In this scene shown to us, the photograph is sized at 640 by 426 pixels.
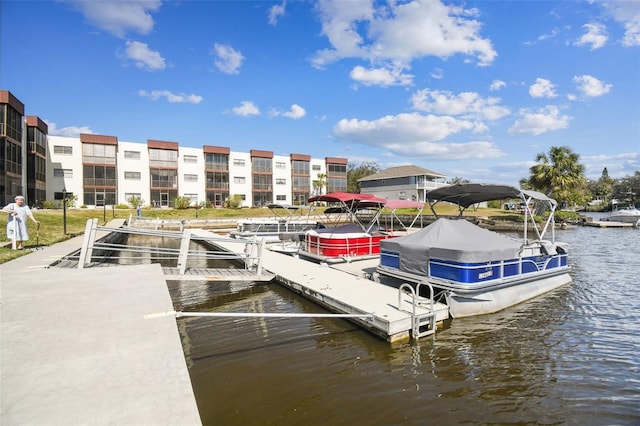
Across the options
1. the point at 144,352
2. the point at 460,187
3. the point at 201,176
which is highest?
the point at 201,176

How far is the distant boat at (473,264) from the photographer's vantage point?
372 inches

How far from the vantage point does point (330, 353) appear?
7477 mm

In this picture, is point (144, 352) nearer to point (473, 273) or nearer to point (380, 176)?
point (473, 273)

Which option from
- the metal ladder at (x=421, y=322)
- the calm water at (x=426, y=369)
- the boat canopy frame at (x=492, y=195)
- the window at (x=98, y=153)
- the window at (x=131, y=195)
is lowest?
the calm water at (x=426, y=369)

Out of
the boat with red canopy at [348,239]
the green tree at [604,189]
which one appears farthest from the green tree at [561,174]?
the green tree at [604,189]

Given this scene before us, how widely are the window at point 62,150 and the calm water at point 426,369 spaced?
52.1m

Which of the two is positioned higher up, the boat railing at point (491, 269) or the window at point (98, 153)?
the window at point (98, 153)

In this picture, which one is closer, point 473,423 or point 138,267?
point 473,423

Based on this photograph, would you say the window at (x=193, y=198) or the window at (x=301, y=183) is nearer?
the window at (x=193, y=198)

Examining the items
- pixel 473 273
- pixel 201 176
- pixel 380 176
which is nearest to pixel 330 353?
pixel 473 273

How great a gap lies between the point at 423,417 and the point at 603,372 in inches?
161

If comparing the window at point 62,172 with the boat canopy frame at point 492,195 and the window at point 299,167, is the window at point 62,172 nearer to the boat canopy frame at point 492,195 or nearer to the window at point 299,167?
the window at point 299,167

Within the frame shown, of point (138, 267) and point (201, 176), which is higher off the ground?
point (201, 176)

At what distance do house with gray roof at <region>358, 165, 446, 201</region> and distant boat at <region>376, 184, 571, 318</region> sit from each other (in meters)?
47.8
